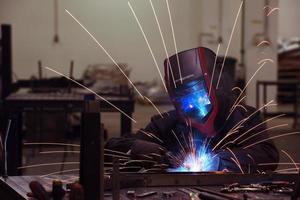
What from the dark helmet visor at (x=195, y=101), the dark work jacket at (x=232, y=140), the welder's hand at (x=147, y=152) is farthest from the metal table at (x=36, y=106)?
the dark helmet visor at (x=195, y=101)

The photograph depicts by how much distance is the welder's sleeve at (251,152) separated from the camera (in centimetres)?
233

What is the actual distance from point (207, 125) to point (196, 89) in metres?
0.14

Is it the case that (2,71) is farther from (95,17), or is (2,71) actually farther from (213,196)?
(95,17)

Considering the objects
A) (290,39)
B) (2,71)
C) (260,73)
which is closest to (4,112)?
(2,71)

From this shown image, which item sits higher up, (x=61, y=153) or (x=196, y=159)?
(x=196, y=159)

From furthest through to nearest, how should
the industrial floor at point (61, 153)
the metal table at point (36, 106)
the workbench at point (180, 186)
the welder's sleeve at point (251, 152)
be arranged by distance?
1. the industrial floor at point (61, 153)
2. the metal table at point (36, 106)
3. the welder's sleeve at point (251, 152)
4. the workbench at point (180, 186)

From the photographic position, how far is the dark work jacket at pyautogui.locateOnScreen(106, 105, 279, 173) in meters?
2.38

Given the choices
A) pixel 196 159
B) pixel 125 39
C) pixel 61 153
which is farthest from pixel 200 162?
pixel 125 39

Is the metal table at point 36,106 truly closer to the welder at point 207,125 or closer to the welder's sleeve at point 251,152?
the welder at point 207,125

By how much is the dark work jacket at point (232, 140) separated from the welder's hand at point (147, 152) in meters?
0.10

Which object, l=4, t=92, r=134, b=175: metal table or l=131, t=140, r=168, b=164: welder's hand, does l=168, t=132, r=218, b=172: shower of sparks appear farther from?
l=4, t=92, r=134, b=175: metal table

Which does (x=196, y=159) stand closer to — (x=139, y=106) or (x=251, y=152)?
(x=251, y=152)

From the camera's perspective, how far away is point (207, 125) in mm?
2250

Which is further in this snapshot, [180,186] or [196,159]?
[196,159]
